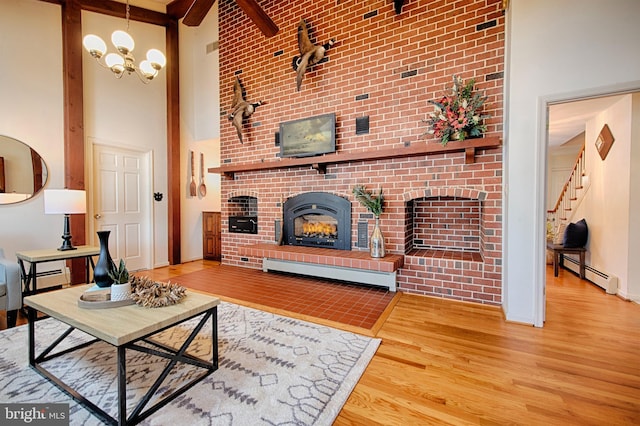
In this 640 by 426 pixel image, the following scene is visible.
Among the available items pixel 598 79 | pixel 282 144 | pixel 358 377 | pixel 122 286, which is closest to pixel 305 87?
pixel 282 144

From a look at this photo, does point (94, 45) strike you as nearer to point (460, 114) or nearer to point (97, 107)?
point (97, 107)

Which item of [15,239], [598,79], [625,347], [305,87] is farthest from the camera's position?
[305,87]

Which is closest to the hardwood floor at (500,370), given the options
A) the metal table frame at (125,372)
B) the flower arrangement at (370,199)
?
the metal table frame at (125,372)

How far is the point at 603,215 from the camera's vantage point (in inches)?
138

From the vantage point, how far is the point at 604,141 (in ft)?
11.5

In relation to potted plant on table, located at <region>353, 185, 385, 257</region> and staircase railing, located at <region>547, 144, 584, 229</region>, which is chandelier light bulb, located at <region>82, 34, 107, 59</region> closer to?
potted plant on table, located at <region>353, 185, 385, 257</region>

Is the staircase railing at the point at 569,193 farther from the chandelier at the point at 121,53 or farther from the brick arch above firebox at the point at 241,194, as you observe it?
the chandelier at the point at 121,53

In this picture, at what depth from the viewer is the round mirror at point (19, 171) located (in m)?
3.33

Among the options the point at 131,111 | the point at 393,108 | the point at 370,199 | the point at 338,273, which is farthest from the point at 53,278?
the point at 393,108

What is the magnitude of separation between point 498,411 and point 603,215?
3.54 meters

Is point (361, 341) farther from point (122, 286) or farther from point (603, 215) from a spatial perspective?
point (603, 215)

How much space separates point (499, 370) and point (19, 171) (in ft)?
17.5

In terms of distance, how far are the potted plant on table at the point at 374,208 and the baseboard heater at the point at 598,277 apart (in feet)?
8.49

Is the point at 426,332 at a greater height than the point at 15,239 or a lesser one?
lesser
